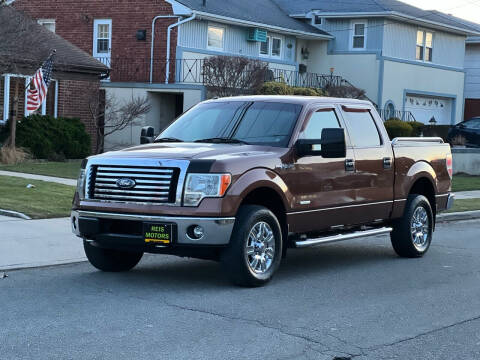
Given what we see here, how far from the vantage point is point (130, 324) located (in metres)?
7.16

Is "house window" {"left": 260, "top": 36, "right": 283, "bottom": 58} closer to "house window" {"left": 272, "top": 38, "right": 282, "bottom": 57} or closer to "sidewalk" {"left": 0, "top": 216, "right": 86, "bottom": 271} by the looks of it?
"house window" {"left": 272, "top": 38, "right": 282, "bottom": 57}

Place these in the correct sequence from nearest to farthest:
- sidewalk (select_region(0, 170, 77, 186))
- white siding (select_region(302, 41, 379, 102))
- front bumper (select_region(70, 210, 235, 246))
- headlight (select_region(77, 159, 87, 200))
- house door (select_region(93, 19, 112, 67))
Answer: front bumper (select_region(70, 210, 235, 246)) → headlight (select_region(77, 159, 87, 200)) → sidewalk (select_region(0, 170, 77, 186)) → house door (select_region(93, 19, 112, 67)) → white siding (select_region(302, 41, 379, 102))

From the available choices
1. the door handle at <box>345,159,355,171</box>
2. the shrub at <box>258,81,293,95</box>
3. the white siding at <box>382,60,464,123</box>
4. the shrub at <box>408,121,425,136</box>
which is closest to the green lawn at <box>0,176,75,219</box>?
Result: the door handle at <box>345,159,355,171</box>

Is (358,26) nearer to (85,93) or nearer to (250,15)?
(250,15)

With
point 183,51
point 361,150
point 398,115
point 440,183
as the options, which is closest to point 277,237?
point 361,150

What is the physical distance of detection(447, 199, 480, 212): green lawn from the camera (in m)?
17.6

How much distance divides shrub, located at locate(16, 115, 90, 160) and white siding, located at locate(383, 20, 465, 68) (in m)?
17.0

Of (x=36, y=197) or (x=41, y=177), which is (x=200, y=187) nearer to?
(x=36, y=197)

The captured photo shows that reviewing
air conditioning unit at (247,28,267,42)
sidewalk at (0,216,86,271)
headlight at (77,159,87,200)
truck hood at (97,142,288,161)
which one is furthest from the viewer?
air conditioning unit at (247,28,267,42)

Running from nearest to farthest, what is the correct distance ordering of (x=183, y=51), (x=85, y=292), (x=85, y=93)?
(x=85, y=292) < (x=85, y=93) < (x=183, y=51)

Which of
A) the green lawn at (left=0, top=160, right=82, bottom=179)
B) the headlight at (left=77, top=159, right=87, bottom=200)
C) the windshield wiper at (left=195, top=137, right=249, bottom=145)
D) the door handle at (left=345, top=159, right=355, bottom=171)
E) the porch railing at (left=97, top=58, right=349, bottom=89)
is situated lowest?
the green lawn at (left=0, top=160, right=82, bottom=179)

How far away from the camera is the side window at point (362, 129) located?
10562 millimetres

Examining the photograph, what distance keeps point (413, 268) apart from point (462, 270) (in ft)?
1.93

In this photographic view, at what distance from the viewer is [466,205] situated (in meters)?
18.4
